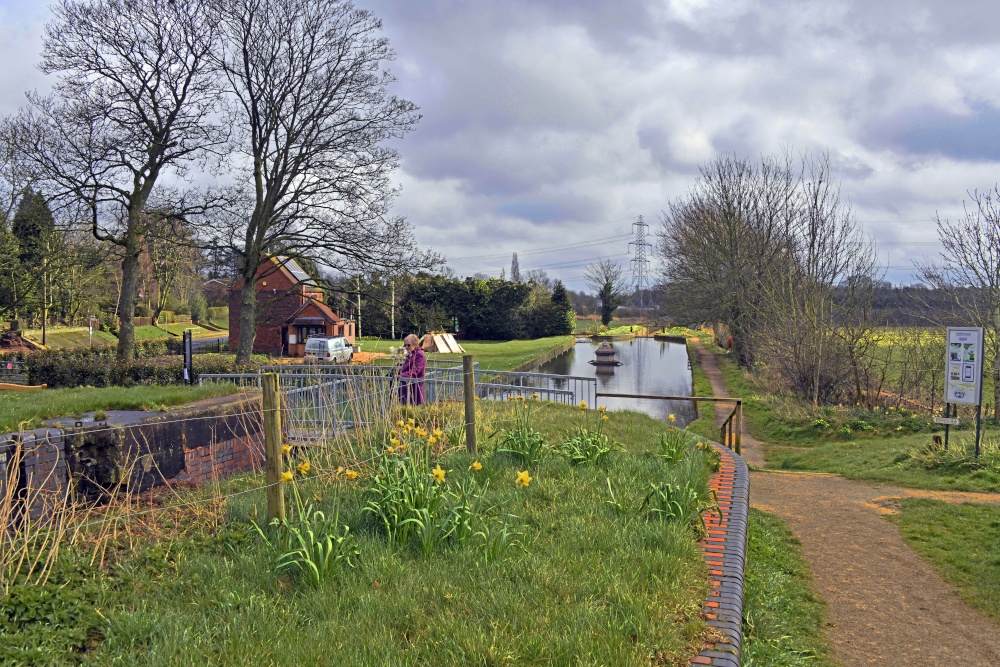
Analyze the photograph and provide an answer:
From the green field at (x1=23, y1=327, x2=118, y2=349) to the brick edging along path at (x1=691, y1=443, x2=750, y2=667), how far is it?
1479 inches

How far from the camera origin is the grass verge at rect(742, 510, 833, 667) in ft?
14.5

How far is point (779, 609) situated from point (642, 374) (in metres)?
34.3

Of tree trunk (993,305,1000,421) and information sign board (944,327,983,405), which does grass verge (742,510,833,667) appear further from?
tree trunk (993,305,1000,421)

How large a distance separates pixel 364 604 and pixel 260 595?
0.59 m

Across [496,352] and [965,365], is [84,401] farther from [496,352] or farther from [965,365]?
[496,352]

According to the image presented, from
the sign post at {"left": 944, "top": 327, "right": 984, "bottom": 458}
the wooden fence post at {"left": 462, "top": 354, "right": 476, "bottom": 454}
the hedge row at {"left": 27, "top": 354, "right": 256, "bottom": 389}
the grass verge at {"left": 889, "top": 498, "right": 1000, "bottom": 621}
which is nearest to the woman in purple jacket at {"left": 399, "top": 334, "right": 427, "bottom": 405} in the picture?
the wooden fence post at {"left": 462, "top": 354, "right": 476, "bottom": 454}

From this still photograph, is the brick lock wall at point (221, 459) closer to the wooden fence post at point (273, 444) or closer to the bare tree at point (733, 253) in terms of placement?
the wooden fence post at point (273, 444)

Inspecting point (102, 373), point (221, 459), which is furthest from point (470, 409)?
point (102, 373)

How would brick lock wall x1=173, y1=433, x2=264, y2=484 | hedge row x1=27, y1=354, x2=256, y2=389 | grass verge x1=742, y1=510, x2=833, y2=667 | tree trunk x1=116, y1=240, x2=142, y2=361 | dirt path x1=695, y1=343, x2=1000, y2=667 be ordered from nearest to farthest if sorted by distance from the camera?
Answer: grass verge x1=742, y1=510, x2=833, y2=667
dirt path x1=695, y1=343, x2=1000, y2=667
brick lock wall x1=173, y1=433, x2=264, y2=484
hedge row x1=27, y1=354, x2=256, y2=389
tree trunk x1=116, y1=240, x2=142, y2=361

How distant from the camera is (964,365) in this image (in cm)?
1251

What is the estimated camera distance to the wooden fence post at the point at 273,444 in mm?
4805

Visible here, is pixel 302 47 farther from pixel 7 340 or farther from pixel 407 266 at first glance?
pixel 7 340

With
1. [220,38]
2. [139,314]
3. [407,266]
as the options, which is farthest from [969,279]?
[139,314]

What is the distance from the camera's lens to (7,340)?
35.3 meters
